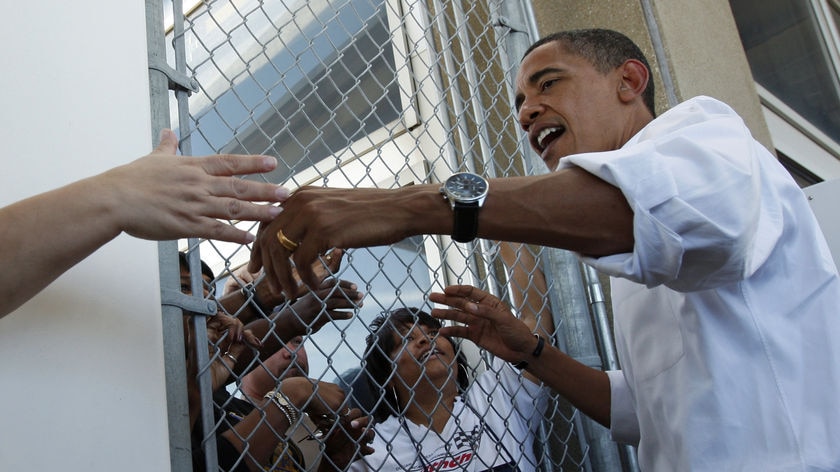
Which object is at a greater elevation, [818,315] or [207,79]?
[207,79]

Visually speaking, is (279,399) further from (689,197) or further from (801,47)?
(801,47)

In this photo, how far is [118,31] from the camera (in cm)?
155

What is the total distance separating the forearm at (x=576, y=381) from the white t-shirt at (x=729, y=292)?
479 mm

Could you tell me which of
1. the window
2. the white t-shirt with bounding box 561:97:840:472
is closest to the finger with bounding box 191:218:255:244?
the white t-shirt with bounding box 561:97:840:472

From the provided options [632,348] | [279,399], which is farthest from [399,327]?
[632,348]

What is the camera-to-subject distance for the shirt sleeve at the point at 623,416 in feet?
7.00

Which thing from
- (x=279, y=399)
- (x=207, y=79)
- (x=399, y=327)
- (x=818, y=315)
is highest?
(x=207, y=79)

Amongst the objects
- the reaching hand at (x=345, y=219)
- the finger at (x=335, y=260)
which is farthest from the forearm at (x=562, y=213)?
the finger at (x=335, y=260)

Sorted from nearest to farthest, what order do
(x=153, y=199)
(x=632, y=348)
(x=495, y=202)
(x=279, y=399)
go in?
(x=153, y=199)
(x=495, y=202)
(x=632, y=348)
(x=279, y=399)

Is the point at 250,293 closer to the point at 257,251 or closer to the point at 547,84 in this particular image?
the point at 257,251

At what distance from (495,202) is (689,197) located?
34 centimetres

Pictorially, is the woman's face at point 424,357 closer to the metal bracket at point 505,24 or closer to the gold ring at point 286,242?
the metal bracket at point 505,24

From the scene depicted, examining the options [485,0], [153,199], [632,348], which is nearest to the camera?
[153,199]

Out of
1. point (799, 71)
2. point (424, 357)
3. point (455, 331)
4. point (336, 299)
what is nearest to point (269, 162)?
point (336, 299)
